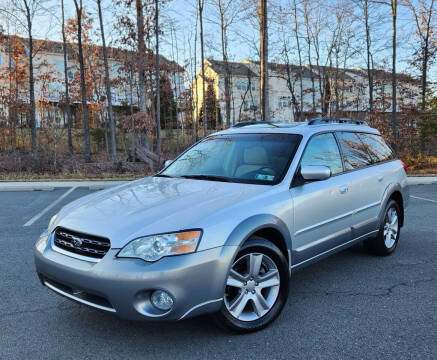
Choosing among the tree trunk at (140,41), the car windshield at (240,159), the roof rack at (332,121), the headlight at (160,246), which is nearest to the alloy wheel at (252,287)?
the headlight at (160,246)

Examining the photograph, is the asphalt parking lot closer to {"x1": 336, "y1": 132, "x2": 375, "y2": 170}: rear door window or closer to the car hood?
the car hood

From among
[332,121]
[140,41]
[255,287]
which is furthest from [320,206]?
[140,41]

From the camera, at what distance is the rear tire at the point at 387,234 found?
4.85 m

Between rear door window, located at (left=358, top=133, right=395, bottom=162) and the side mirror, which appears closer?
the side mirror

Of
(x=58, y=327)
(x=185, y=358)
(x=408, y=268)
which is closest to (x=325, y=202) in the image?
(x=408, y=268)

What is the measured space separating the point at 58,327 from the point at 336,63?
25.2 metres

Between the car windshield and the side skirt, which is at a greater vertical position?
the car windshield

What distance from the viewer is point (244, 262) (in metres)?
3.04

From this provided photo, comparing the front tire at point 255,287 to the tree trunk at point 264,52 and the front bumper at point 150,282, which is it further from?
the tree trunk at point 264,52

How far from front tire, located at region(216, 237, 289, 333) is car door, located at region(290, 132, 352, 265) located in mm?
329

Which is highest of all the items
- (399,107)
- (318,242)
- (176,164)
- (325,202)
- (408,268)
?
(399,107)

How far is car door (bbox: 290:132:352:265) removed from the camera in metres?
3.49

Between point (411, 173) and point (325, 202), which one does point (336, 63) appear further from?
point (325, 202)

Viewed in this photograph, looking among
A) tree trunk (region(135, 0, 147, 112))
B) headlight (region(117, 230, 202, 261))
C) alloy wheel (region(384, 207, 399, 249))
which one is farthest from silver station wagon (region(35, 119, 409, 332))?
tree trunk (region(135, 0, 147, 112))
